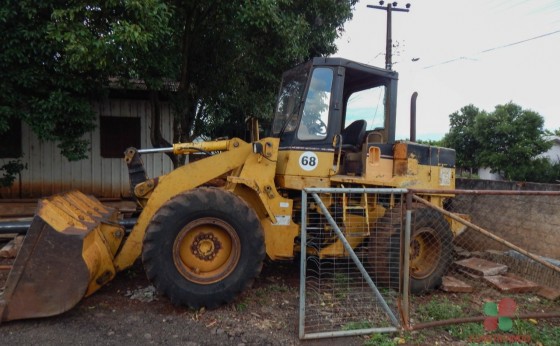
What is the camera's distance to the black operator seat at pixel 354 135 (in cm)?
565

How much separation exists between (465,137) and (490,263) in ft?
64.1

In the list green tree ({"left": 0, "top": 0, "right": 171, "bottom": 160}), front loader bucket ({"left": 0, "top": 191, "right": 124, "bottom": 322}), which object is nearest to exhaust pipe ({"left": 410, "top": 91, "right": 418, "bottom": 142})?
green tree ({"left": 0, "top": 0, "right": 171, "bottom": 160})

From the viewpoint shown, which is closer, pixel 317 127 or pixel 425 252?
pixel 317 127

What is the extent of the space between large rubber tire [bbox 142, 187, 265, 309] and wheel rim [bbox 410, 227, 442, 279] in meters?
2.07

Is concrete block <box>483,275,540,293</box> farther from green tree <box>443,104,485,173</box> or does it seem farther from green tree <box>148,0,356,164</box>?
green tree <box>443,104,485,173</box>

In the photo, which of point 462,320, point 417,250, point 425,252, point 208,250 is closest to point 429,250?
point 425,252

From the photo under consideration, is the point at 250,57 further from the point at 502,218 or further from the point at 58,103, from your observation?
the point at 502,218

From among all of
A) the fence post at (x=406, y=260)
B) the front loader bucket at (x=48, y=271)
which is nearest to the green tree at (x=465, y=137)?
the fence post at (x=406, y=260)

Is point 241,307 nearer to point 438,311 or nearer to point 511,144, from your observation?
point 438,311

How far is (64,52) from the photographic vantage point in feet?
20.0

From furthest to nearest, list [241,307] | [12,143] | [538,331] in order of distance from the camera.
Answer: [12,143], [241,307], [538,331]

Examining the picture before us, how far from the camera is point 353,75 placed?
18.6 ft

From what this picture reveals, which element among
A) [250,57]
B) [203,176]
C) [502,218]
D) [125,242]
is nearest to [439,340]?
[203,176]

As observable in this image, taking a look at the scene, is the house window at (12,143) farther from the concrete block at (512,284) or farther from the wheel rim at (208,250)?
the concrete block at (512,284)
